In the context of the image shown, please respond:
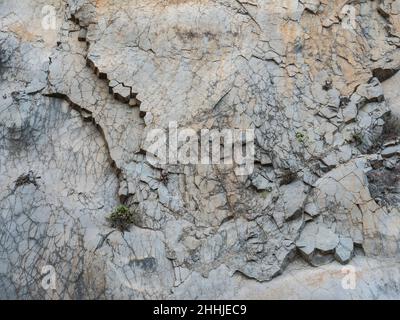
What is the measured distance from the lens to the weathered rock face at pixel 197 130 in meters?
7.49

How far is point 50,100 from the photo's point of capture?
8.93 metres

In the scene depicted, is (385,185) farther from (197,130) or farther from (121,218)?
(121,218)

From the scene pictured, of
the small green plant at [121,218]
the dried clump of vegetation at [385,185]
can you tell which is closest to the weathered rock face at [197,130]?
the dried clump of vegetation at [385,185]

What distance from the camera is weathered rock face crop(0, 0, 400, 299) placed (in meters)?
7.49

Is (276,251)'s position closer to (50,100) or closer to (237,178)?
(237,178)

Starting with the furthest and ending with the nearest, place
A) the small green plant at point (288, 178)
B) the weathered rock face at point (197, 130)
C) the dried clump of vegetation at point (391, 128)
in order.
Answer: the dried clump of vegetation at point (391, 128)
the small green plant at point (288, 178)
the weathered rock face at point (197, 130)

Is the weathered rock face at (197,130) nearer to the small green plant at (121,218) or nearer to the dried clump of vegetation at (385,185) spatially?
the dried clump of vegetation at (385,185)

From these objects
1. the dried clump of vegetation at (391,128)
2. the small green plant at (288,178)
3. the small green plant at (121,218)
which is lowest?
the small green plant at (121,218)

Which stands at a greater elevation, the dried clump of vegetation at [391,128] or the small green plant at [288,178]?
the dried clump of vegetation at [391,128]

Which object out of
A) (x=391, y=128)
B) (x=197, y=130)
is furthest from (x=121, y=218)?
(x=391, y=128)

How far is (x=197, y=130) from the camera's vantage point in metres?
8.46

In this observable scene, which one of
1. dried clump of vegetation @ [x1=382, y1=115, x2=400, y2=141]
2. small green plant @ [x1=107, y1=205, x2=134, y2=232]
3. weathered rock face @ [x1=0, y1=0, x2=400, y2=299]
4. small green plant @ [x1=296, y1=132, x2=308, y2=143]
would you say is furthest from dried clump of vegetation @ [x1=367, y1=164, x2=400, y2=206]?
small green plant @ [x1=107, y1=205, x2=134, y2=232]

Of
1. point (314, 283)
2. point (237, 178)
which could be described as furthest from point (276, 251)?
point (237, 178)

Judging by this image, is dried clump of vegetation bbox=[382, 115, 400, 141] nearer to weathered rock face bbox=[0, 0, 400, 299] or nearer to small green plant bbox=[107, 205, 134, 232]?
weathered rock face bbox=[0, 0, 400, 299]
